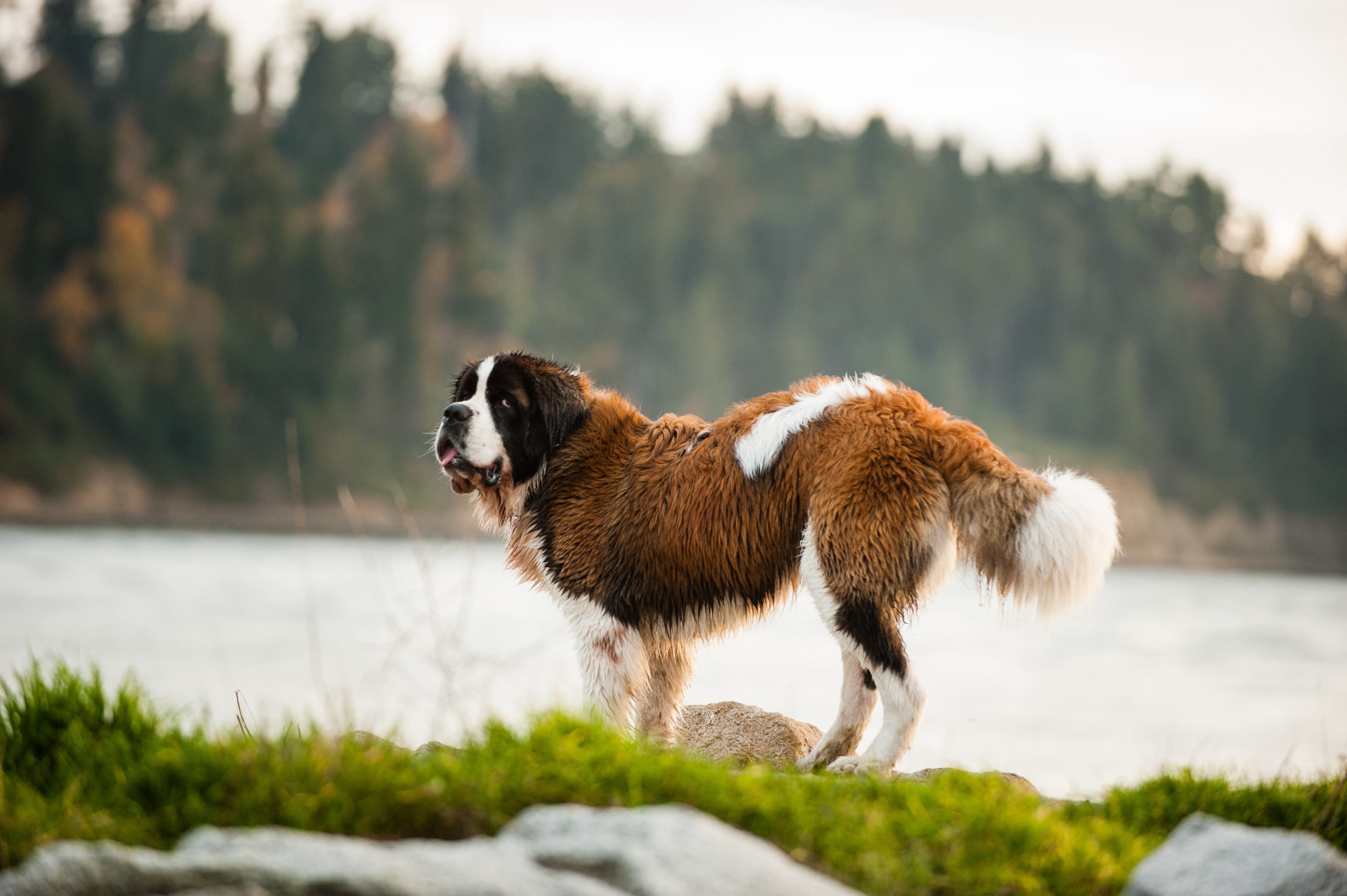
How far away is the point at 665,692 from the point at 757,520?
1.27m

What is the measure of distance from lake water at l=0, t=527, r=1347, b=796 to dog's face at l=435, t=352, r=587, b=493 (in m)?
0.44

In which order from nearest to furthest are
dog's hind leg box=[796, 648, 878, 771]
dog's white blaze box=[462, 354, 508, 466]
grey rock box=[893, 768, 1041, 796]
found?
grey rock box=[893, 768, 1041, 796] → dog's hind leg box=[796, 648, 878, 771] → dog's white blaze box=[462, 354, 508, 466]

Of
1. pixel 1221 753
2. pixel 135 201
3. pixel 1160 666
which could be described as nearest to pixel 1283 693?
pixel 1160 666

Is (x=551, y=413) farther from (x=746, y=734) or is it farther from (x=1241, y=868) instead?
(x=1241, y=868)

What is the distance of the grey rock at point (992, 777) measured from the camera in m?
5.17

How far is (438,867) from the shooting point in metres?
3.48

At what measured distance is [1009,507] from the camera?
5.61 meters

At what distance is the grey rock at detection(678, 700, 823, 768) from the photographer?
6941 millimetres

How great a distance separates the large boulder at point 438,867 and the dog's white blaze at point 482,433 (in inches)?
117

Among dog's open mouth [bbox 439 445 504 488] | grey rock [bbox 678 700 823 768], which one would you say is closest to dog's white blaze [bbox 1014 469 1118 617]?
grey rock [bbox 678 700 823 768]

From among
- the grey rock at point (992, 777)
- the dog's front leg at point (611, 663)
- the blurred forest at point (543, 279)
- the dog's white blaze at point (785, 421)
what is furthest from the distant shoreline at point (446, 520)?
the grey rock at point (992, 777)

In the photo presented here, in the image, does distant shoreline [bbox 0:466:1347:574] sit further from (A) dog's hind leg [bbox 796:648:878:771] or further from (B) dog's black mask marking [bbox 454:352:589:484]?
(A) dog's hind leg [bbox 796:648:878:771]

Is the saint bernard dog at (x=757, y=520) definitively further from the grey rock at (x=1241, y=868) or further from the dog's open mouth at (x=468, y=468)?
the grey rock at (x=1241, y=868)

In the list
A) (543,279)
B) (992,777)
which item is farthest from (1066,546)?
(543,279)
